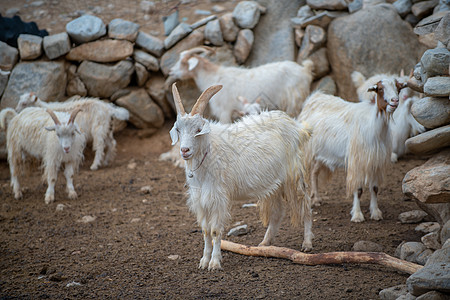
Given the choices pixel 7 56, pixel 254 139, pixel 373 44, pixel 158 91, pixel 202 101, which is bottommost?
pixel 158 91

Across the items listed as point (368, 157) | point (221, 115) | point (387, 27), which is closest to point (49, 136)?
point (221, 115)

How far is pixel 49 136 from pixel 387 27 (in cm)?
665

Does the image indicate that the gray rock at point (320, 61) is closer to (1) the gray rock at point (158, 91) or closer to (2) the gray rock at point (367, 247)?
(1) the gray rock at point (158, 91)

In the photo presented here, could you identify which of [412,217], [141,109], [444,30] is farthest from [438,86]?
[141,109]

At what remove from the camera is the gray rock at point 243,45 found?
33.0 feet

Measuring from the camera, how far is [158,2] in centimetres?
1144

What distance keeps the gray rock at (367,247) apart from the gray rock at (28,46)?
24.5 ft

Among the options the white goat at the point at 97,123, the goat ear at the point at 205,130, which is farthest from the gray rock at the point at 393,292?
the white goat at the point at 97,123

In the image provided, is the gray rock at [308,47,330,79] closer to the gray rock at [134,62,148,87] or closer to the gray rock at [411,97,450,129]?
the gray rock at [134,62,148,87]

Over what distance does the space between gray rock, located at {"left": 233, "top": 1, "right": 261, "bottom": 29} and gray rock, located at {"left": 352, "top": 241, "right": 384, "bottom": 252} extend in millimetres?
6548

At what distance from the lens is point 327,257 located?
4.16m

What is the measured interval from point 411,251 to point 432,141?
980 millimetres

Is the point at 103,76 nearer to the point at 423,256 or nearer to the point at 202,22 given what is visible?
the point at 202,22

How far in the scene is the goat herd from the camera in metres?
4.36
